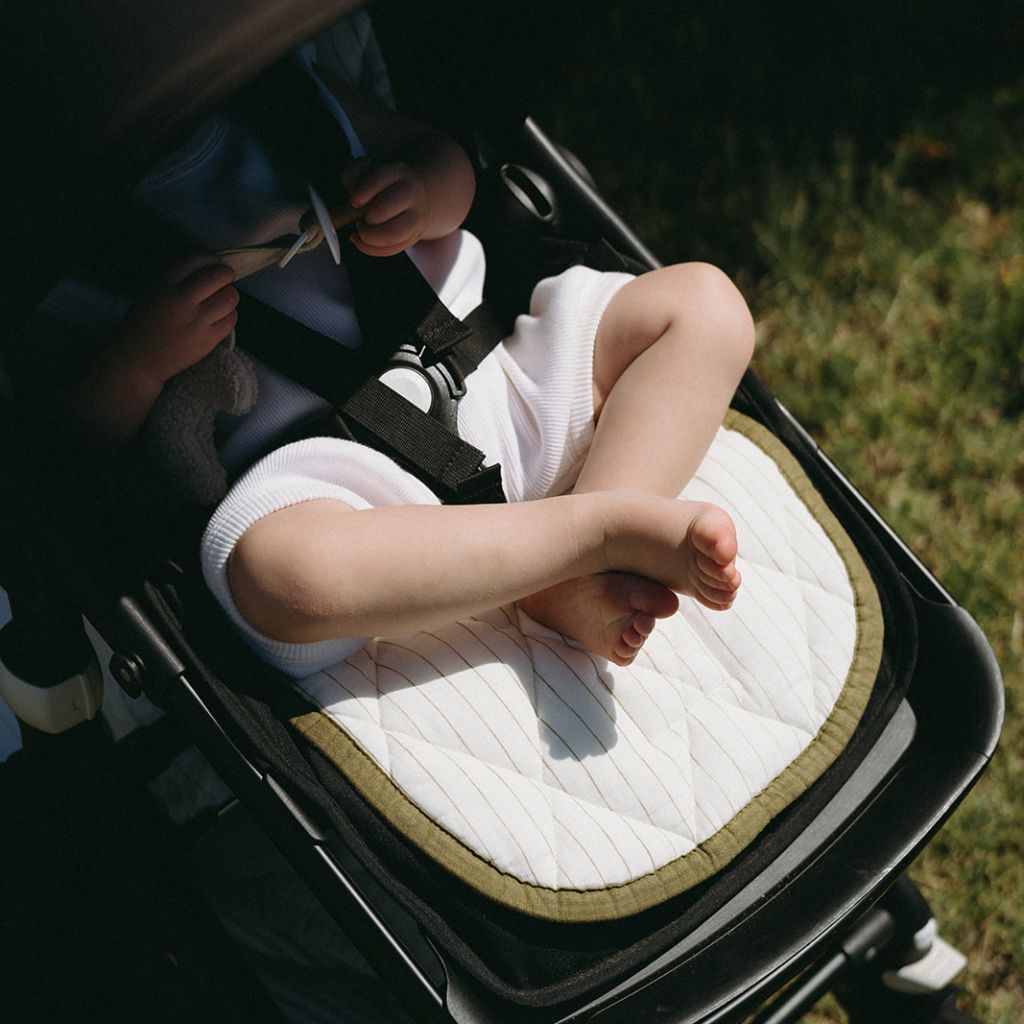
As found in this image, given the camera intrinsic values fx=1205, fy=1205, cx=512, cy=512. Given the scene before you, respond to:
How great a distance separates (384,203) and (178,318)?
226mm

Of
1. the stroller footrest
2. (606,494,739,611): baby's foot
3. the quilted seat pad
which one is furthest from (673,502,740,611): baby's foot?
the stroller footrest

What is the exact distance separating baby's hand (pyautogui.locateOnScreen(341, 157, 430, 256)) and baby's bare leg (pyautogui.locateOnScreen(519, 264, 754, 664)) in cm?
22

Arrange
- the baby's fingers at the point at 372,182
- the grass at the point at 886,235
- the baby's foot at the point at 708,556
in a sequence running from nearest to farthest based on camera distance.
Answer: the baby's foot at the point at 708,556 → the baby's fingers at the point at 372,182 → the grass at the point at 886,235

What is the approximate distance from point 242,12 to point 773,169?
1.50 metres

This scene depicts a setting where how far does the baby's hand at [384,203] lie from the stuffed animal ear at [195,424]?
161 millimetres

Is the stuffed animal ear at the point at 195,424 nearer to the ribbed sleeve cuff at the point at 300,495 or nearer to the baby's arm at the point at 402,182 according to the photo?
the ribbed sleeve cuff at the point at 300,495

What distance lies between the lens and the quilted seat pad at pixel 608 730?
0.98 metres

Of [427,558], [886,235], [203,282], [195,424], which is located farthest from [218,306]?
[886,235]

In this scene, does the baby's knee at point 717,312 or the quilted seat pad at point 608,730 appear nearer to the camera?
the quilted seat pad at point 608,730

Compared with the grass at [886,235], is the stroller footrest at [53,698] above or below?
above

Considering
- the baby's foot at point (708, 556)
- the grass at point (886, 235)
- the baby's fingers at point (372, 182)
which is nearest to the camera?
Result: the baby's foot at point (708, 556)

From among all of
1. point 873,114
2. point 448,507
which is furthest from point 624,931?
point 873,114

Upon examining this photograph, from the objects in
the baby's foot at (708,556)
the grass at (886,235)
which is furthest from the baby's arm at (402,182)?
the grass at (886,235)

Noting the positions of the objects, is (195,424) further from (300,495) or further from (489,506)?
(489,506)
